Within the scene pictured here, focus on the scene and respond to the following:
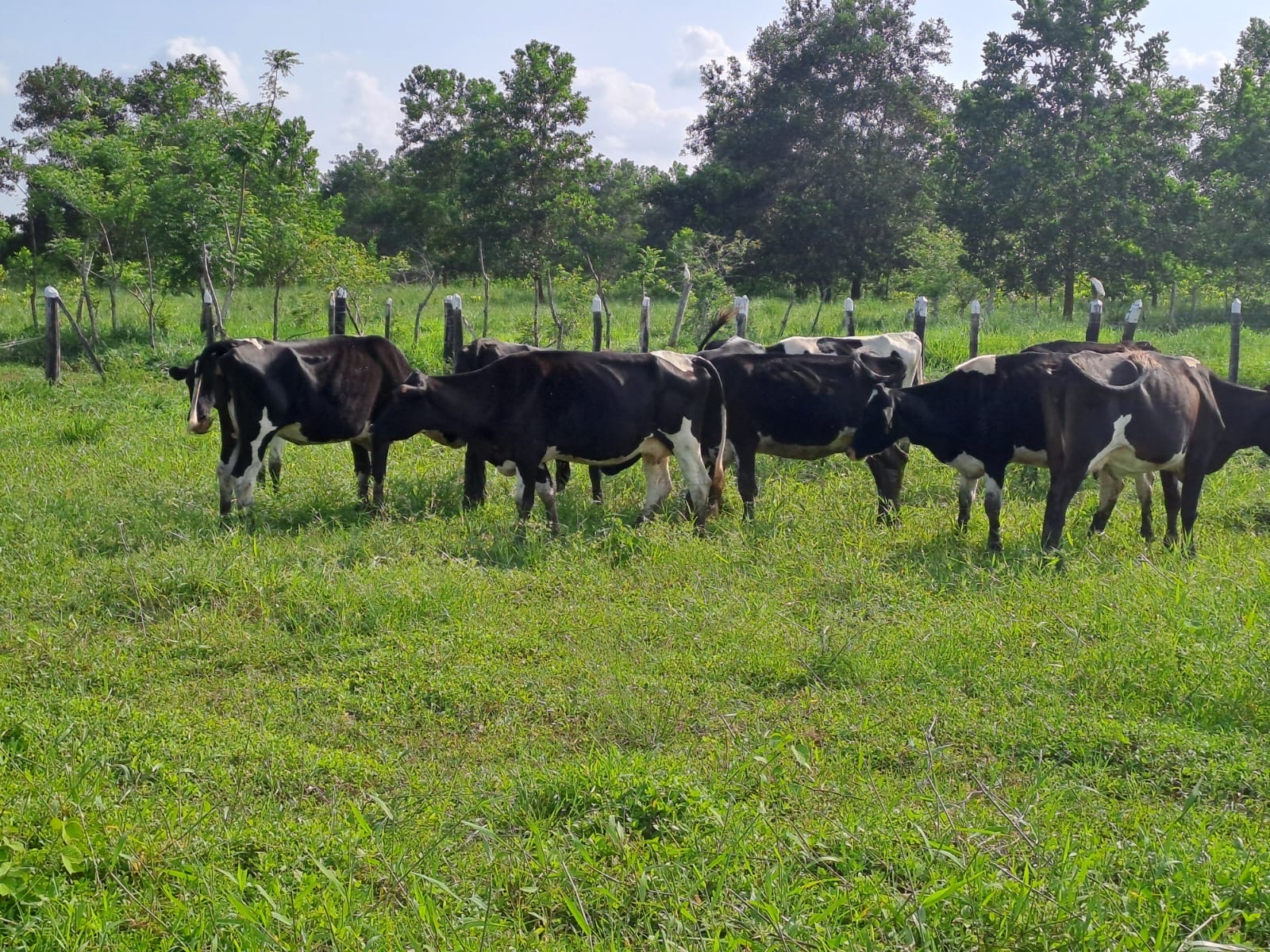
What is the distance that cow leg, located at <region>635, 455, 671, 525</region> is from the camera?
9484 mm

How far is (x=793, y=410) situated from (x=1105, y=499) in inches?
102

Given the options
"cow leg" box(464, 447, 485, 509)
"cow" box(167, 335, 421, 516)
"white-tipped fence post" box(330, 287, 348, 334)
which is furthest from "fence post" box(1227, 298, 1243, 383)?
"white-tipped fence post" box(330, 287, 348, 334)

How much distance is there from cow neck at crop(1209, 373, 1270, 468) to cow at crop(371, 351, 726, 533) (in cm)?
389

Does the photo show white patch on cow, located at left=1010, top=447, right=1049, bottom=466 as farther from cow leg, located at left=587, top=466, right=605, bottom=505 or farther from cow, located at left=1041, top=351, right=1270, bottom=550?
cow leg, located at left=587, top=466, right=605, bottom=505

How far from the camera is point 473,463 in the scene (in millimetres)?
9492

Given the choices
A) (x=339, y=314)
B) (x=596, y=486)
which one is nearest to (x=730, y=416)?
(x=596, y=486)

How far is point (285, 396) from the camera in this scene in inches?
368

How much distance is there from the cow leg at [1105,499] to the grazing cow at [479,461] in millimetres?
4131

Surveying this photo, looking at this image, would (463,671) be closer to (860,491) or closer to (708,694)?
(708,694)

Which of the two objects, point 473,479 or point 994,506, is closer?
point 994,506

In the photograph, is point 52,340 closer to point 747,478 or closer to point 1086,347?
point 747,478

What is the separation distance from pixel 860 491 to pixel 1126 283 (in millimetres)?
20237

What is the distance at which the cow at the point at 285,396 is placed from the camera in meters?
9.12

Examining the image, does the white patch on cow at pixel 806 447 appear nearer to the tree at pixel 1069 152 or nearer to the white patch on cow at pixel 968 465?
the white patch on cow at pixel 968 465
